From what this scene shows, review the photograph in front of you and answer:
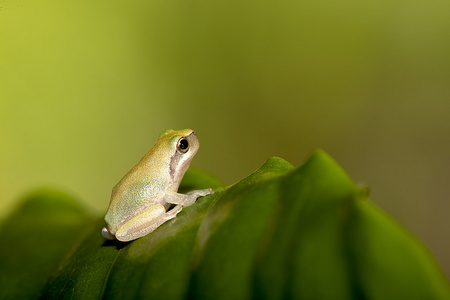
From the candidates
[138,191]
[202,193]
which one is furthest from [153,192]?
[202,193]

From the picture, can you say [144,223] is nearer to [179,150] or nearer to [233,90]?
[179,150]

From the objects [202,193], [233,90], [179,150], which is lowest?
[233,90]

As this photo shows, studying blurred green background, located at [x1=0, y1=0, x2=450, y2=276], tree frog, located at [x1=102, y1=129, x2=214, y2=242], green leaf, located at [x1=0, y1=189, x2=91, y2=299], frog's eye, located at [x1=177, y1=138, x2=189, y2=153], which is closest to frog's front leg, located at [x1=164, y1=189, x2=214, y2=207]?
tree frog, located at [x1=102, y1=129, x2=214, y2=242]

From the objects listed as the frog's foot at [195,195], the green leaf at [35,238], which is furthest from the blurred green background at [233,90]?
the frog's foot at [195,195]

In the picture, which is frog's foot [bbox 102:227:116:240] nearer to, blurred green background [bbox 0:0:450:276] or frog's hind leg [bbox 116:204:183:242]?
frog's hind leg [bbox 116:204:183:242]

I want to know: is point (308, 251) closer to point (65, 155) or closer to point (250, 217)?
point (250, 217)

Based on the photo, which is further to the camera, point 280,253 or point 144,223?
point 144,223

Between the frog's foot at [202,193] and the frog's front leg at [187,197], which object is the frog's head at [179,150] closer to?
the frog's front leg at [187,197]

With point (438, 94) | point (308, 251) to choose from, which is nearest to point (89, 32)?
point (438, 94)
